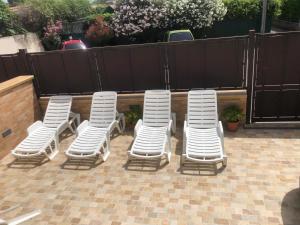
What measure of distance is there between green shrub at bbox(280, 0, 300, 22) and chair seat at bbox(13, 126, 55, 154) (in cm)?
3135

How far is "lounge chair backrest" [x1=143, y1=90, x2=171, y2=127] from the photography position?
8.37 meters

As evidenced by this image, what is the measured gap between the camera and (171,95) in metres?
8.78

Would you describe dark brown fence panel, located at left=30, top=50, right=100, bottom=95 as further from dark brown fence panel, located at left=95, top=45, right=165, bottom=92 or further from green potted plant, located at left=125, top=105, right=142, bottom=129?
green potted plant, located at left=125, top=105, right=142, bottom=129

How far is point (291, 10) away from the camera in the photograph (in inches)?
1222

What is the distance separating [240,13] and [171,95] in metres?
20.0

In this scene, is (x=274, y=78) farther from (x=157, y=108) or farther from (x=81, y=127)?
(x=81, y=127)

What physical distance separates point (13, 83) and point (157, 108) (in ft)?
15.2

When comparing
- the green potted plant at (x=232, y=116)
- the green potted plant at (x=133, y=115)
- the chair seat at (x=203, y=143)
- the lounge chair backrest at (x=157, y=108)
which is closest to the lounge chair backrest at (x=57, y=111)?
the green potted plant at (x=133, y=115)

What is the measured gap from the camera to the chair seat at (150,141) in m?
7.11

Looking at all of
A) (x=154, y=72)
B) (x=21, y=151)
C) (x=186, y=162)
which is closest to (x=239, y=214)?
(x=186, y=162)

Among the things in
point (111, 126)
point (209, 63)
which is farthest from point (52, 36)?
point (209, 63)

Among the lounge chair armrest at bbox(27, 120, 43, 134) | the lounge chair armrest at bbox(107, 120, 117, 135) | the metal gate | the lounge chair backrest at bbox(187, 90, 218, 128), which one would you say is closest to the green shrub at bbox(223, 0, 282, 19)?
the metal gate

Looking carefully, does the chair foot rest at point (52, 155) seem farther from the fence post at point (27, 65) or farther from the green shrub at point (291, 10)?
the green shrub at point (291, 10)

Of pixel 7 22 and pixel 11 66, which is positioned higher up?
pixel 7 22
